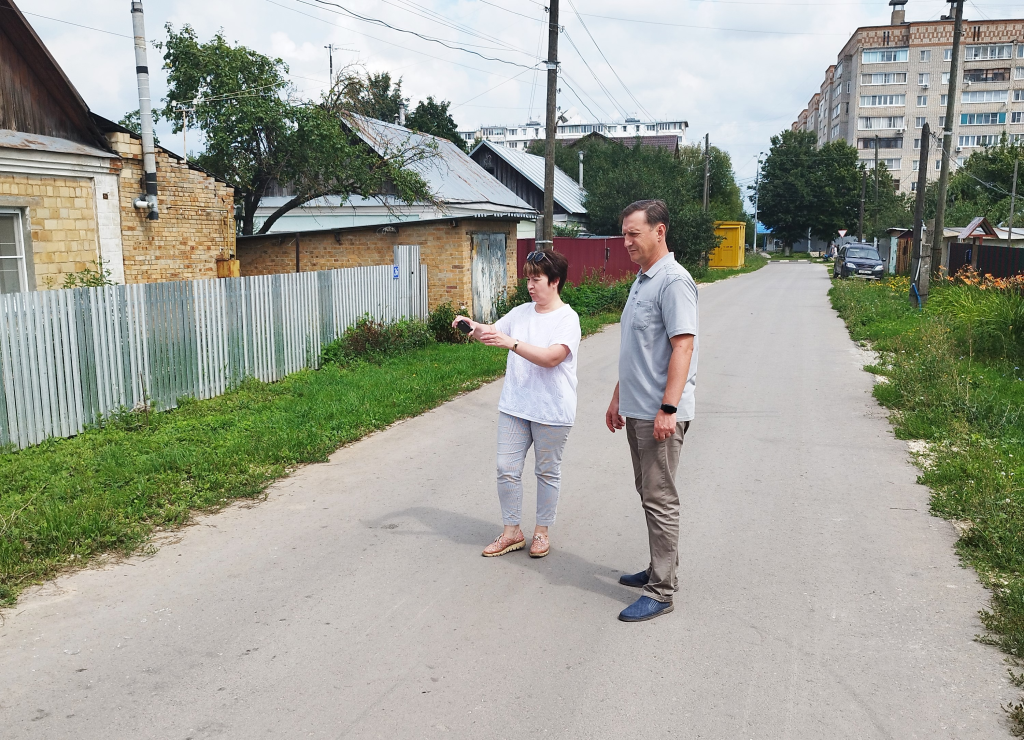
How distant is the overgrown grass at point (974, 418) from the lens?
4555 mm

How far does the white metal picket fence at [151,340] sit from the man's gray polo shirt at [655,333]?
5.50 meters

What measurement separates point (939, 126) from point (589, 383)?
77.1 metres

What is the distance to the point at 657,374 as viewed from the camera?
404cm

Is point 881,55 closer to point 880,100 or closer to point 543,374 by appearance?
point 880,100

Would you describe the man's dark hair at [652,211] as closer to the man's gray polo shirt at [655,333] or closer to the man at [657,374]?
the man at [657,374]

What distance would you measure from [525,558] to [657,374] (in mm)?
1486

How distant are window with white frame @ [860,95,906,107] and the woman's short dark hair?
83500 millimetres

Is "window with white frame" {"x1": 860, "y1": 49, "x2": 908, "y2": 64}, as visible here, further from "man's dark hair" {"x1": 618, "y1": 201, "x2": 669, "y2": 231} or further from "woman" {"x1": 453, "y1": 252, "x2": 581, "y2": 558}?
"man's dark hair" {"x1": 618, "y1": 201, "x2": 669, "y2": 231}

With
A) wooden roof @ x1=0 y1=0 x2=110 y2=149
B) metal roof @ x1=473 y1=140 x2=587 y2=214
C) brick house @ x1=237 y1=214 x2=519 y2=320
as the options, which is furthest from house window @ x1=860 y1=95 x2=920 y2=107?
wooden roof @ x1=0 y1=0 x2=110 y2=149

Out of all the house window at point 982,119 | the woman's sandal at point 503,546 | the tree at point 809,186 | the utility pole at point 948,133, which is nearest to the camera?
the woman's sandal at point 503,546

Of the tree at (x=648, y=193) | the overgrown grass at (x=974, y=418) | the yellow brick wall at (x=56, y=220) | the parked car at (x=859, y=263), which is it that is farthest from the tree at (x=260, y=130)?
the parked car at (x=859, y=263)

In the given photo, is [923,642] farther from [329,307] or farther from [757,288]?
[757,288]

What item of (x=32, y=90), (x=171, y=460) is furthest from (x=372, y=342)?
(x=171, y=460)

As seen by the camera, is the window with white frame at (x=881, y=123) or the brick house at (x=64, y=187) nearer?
the brick house at (x=64, y=187)
